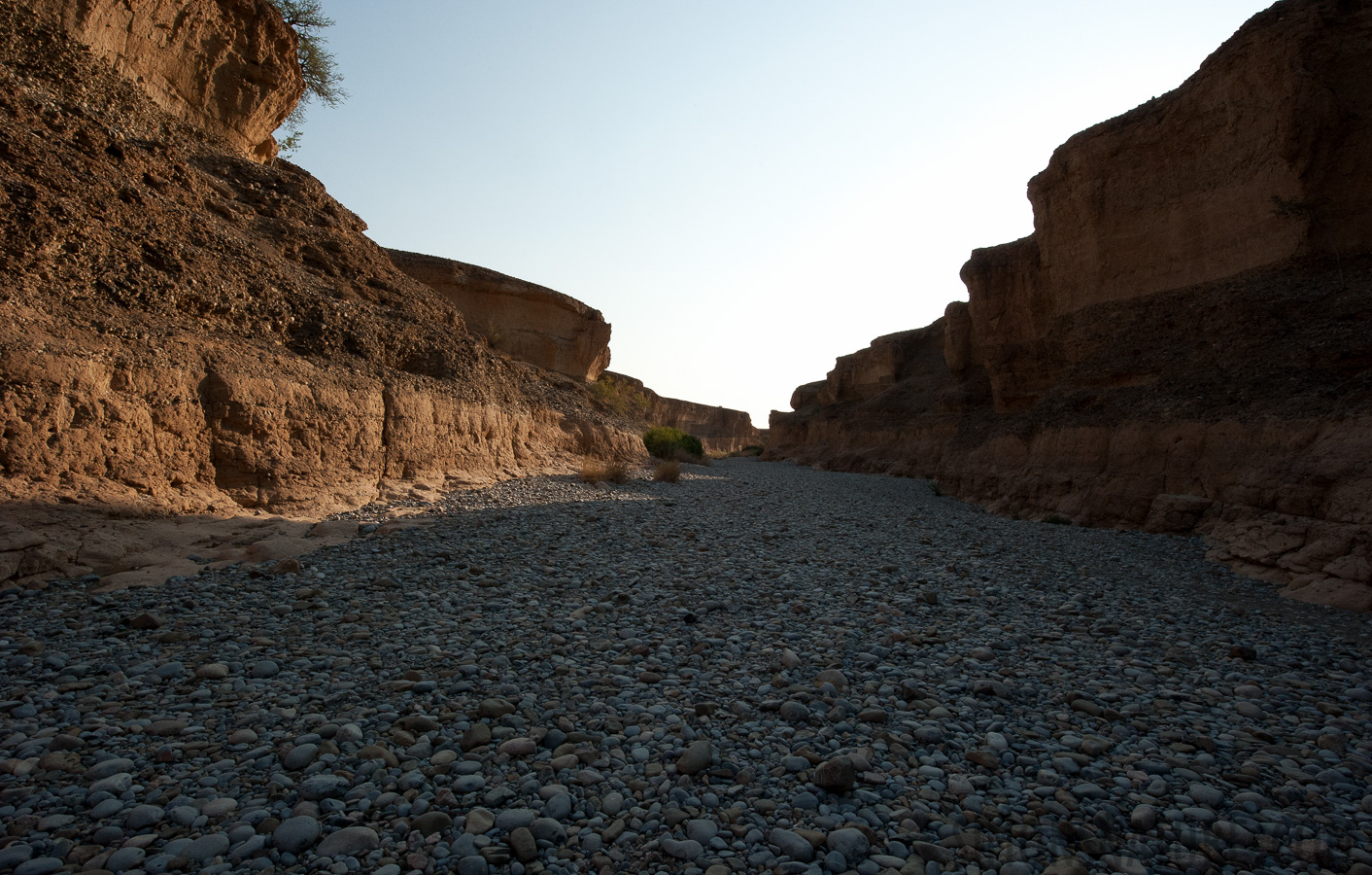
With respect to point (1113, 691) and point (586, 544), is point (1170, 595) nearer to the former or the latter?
point (1113, 691)

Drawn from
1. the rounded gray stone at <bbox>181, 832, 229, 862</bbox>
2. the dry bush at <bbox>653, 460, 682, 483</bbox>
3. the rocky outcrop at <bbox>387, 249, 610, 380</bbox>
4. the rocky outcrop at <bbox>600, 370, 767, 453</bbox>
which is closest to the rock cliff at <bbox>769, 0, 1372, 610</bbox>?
the dry bush at <bbox>653, 460, 682, 483</bbox>

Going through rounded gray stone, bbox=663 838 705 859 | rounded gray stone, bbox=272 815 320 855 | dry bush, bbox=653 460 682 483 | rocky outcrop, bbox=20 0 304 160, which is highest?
rocky outcrop, bbox=20 0 304 160

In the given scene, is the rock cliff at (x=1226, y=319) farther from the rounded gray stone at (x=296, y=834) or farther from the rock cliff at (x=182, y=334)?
the rock cliff at (x=182, y=334)

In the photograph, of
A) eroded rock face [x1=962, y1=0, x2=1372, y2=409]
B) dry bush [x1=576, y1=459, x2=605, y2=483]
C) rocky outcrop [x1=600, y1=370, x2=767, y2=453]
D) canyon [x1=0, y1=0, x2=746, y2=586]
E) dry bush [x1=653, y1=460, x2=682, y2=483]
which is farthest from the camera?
rocky outcrop [x1=600, y1=370, x2=767, y2=453]

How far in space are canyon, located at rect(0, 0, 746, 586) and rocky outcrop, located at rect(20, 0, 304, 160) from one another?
3 cm

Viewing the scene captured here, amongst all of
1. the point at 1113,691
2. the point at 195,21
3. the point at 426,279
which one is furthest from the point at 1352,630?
the point at 426,279

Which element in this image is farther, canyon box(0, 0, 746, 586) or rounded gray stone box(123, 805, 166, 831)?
canyon box(0, 0, 746, 586)

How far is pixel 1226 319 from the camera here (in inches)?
408

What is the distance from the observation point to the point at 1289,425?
7.90 meters

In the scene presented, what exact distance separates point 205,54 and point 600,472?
34.8 feet

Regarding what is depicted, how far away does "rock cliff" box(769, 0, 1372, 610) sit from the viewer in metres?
7.21

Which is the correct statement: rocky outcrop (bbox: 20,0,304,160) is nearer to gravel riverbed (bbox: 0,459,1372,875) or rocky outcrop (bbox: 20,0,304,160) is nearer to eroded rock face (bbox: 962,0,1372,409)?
gravel riverbed (bbox: 0,459,1372,875)

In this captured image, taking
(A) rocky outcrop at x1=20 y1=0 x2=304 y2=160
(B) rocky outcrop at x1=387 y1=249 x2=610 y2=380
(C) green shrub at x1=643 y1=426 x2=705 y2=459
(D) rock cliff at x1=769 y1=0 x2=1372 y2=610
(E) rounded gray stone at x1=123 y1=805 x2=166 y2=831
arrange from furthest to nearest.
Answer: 1. (B) rocky outcrop at x1=387 y1=249 x2=610 y2=380
2. (C) green shrub at x1=643 y1=426 x2=705 y2=459
3. (A) rocky outcrop at x1=20 y1=0 x2=304 y2=160
4. (D) rock cliff at x1=769 y1=0 x2=1372 y2=610
5. (E) rounded gray stone at x1=123 y1=805 x2=166 y2=831

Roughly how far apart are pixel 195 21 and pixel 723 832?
48.4 ft
